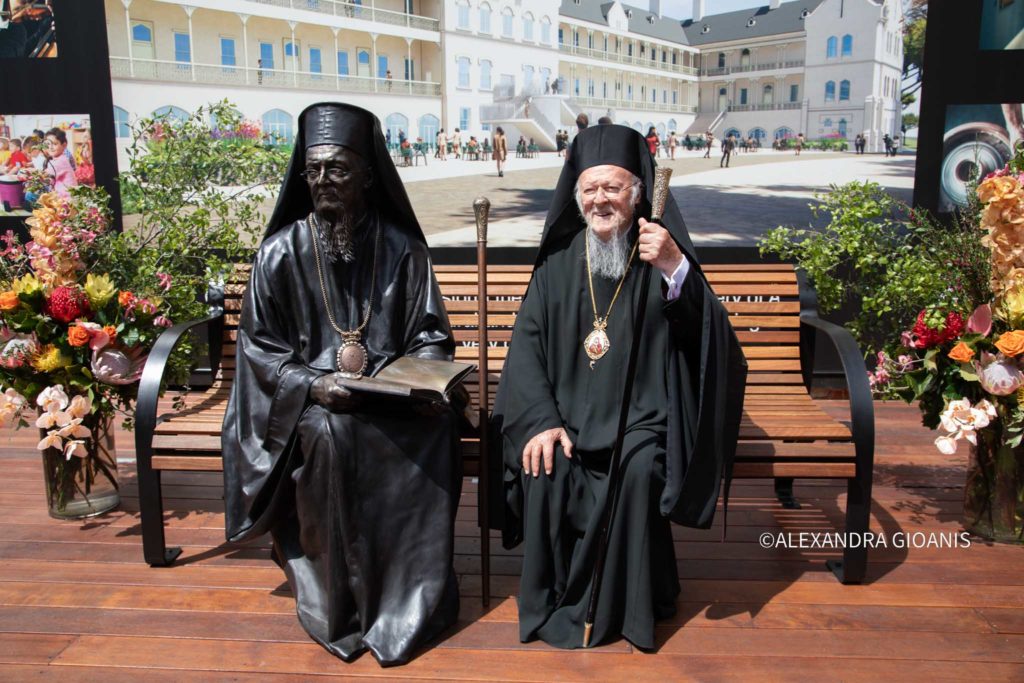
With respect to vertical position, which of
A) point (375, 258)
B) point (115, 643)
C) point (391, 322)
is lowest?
point (115, 643)

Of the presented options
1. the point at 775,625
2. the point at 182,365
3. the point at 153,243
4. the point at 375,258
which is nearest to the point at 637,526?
the point at 775,625

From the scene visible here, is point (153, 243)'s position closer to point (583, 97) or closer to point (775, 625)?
point (583, 97)

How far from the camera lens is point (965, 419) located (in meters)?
3.75

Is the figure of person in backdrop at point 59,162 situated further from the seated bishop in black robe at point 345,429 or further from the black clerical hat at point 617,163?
the black clerical hat at point 617,163

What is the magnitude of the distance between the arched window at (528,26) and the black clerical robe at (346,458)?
12.8 feet

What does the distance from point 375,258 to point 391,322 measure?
28 centimetres

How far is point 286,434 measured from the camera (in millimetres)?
3229

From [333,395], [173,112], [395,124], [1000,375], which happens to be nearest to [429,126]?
[395,124]

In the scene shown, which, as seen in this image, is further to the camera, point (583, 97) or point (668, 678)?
point (583, 97)

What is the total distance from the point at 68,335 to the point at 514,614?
2.54m

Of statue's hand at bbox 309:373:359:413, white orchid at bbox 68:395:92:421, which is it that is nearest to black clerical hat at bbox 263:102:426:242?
statue's hand at bbox 309:373:359:413

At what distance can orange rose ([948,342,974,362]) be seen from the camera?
12.2 ft

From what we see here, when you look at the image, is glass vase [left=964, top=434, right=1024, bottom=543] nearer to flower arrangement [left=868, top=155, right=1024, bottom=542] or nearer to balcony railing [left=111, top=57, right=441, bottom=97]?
flower arrangement [left=868, top=155, right=1024, bottom=542]

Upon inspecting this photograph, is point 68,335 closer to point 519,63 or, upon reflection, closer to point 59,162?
point 59,162
